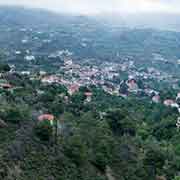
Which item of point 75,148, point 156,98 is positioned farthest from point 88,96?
point 75,148

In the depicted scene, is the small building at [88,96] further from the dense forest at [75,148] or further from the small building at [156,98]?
the dense forest at [75,148]

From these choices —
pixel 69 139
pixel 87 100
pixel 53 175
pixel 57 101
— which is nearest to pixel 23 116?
pixel 69 139

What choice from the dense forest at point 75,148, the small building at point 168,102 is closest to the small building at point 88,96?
the small building at point 168,102

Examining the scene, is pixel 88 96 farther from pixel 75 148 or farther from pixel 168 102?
pixel 75 148

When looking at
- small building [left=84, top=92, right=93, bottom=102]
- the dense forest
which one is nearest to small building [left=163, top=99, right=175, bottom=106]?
small building [left=84, top=92, right=93, bottom=102]

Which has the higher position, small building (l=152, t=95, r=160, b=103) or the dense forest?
the dense forest

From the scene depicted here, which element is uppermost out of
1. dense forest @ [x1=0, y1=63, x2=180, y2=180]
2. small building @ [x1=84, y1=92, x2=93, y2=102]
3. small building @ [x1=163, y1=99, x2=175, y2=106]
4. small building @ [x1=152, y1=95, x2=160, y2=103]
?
dense forest @ [x1=0, y1=63, x2=180, y2=180]

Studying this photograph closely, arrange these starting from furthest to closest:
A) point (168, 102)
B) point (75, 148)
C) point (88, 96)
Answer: point (168, 102) < point (88, 96) < point (75, 148)

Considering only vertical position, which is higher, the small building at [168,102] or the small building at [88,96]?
the small building at [88,96]

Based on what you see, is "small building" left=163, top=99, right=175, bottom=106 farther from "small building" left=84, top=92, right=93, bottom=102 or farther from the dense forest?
the dense forest

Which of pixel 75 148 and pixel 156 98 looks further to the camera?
pixel 156 98

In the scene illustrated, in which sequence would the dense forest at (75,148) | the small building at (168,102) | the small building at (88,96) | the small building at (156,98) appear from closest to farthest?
the dense forest at (75,148) → the small building at (88,96) → the small building at (168,102) → the small building at (156,98)
